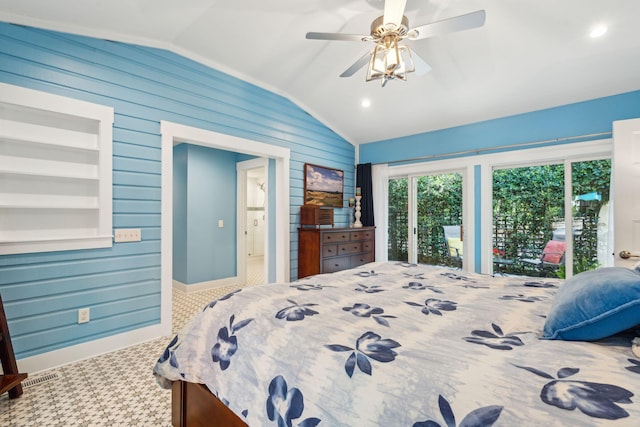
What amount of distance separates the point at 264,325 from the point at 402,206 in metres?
4.10

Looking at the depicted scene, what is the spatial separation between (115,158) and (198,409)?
2234 millimetres

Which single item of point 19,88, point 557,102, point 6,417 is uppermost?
point 557,102

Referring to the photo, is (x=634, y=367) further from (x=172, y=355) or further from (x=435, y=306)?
(x=172, y=355)

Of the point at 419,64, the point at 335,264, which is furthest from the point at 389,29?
the point at 335,264

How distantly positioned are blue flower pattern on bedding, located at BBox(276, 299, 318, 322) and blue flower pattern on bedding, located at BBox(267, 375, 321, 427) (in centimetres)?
24

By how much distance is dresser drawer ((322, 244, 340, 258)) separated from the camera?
405cm

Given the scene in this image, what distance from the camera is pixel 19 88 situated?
7.23 ft

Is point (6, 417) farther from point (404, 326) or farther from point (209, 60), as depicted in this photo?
point (209, 60)

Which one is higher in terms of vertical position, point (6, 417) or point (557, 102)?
point (557, 102)

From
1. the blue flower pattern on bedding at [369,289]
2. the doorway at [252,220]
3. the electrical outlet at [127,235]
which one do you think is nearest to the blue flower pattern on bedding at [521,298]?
the blue flower pattern on bedding at [369,289]

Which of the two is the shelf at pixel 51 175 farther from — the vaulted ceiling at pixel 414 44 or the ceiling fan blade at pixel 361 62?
the ceiling fan blade at pixel 361 62

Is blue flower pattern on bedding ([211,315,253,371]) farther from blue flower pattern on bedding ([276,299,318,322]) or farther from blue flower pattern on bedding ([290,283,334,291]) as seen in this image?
blue flower pattern on bedding ([290,283,334,291])

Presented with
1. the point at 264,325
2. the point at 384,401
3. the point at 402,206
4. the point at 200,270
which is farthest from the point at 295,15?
the point at 200,270

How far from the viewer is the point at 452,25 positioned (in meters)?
1.94
